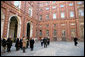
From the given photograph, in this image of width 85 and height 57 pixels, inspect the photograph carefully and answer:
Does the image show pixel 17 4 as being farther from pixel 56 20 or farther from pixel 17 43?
pixel 56 20

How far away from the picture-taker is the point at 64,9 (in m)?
24.9

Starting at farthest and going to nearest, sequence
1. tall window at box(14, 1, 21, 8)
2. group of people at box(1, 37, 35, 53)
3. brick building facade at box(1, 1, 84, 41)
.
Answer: brick building facade at box(1, 1, 84, 41), tall window at box(14, 1, 21, 8), group of people at box(1, 37, 35, 53)

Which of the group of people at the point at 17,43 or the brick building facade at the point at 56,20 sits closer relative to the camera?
the group of people at the point at 17,43

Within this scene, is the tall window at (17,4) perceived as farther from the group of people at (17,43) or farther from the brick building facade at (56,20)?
the group of people at (17,43)

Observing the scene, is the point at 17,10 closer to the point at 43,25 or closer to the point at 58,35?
the point at 43,25

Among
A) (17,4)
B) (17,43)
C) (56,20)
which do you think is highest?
(17,4)

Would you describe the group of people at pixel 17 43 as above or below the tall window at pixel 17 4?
below

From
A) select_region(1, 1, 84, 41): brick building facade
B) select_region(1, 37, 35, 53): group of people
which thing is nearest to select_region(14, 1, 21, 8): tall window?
select_region(1, 1, 84, 41): brick building facade

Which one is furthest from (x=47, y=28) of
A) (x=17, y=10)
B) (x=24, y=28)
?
(x=17, y=10)

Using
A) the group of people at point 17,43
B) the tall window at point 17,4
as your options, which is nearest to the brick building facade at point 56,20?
the tall window at point 17,4

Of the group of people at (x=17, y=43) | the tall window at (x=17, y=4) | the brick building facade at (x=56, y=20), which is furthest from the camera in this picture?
the brick building facade at (x=56, y=20)

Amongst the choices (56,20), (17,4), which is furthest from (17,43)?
(56,20)

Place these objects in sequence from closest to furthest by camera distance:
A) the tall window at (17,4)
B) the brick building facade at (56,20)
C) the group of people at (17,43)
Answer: the group of people at (17,43), the tall window at (17,4), the brick building facade at (56,20)

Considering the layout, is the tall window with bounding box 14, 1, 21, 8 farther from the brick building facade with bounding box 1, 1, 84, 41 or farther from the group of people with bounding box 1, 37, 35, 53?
the group of people with bounding box 1, 37, 35, 53
